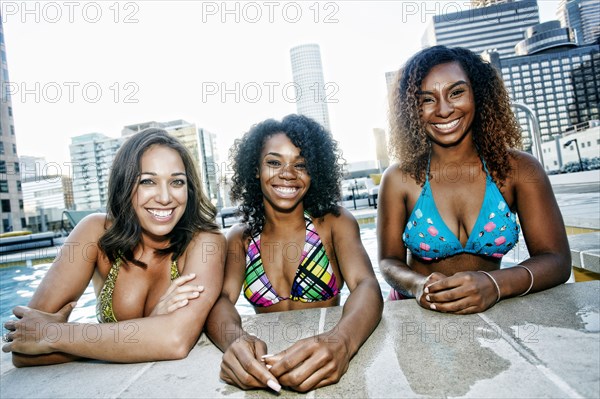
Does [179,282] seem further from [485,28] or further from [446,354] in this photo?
[485,28]

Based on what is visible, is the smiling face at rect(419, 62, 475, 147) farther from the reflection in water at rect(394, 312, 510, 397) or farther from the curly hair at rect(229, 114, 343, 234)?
the reflection in water at rect(394, 312, 510, 397)

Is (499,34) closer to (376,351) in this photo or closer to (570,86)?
(570,86)

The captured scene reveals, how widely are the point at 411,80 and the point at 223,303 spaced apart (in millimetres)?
1706

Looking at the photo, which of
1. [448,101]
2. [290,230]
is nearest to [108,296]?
[290,230]

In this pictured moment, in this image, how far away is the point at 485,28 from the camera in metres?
86.6

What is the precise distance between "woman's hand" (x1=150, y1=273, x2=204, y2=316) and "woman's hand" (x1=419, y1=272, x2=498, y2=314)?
43.5 inches

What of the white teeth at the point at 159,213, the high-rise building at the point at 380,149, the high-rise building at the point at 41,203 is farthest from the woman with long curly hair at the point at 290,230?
the high-rise building at the point at 41,203

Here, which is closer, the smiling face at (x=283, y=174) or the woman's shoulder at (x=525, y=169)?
the woman's shoulder at (x=525, y=169)

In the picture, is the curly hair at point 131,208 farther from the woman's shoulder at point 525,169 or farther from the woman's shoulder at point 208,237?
the woman's shoulder at point 525,169

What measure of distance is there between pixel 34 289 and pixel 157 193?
7183 millimetres

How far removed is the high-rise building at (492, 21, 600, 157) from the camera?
8506 cm

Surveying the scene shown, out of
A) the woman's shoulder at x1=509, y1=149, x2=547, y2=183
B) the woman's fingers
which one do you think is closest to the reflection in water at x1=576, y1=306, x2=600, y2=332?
the woman's shoulder at x1=509, y1=149, x2=547, y2=183

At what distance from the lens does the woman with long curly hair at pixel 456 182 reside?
6.40 ft

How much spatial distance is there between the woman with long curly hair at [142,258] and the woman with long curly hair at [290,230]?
170mm
